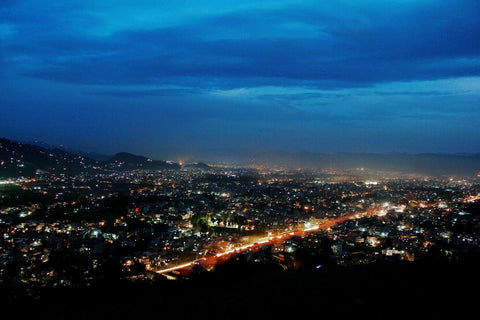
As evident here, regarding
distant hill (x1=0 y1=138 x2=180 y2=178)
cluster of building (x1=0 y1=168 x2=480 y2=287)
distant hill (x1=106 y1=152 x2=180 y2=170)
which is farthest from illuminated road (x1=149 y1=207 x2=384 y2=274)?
distant hill (x1=106 y1=152 x2=180 y2=170)

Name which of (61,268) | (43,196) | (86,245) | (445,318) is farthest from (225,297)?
(43,196)

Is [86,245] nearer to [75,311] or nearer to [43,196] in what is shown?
[75,311]

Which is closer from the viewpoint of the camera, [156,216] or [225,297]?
[225,297]

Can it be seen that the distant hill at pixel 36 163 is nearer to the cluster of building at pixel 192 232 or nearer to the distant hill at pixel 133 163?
the distant hill at pixel 133 163

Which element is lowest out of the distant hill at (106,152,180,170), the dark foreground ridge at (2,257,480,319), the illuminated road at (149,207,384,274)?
the illuminated road at (149,207,384,274)

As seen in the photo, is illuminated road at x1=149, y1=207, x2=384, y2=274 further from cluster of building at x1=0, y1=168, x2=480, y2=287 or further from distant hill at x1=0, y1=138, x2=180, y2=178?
distant hill at x1=0, y1=138, x2=180, y2=178

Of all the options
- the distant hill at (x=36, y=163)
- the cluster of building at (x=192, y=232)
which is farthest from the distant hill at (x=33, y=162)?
the cluster of building at (x=192, y=232)
